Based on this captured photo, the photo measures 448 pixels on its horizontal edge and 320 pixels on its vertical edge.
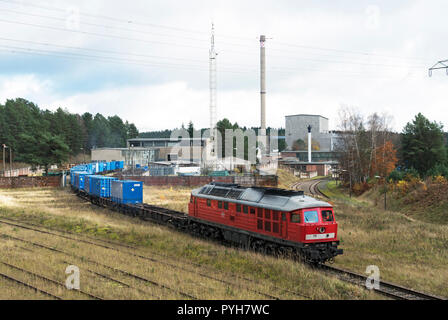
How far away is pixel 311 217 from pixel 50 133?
256 ft

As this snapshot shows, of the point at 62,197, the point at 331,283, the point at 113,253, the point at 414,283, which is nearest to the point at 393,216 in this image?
the point at 414,283

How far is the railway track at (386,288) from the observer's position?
50.6 feet

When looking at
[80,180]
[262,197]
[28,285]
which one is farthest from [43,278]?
[80,180]

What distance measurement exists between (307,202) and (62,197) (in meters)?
45.2

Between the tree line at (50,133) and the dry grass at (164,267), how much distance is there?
53.2 metres

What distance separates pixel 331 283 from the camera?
53.0 ft

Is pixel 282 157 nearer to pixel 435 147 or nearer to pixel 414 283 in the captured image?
pixel 435 147

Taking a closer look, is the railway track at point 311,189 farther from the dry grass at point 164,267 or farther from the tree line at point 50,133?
the tree line at point 50,133

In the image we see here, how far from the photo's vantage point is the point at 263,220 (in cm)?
2159

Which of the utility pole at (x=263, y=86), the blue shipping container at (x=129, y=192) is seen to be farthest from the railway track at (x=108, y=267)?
the utility pole at (x=263, y=86)

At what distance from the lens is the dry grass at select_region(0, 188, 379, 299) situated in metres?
15.4

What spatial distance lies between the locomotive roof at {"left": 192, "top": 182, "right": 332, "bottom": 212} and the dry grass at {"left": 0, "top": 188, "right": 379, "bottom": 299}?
282 centimetres

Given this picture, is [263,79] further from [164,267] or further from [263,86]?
[164,267]
